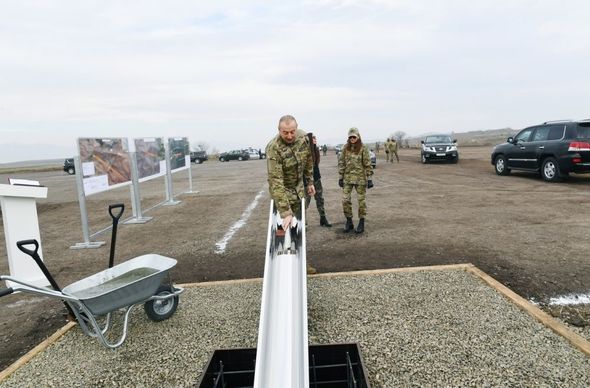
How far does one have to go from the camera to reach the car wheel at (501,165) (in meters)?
15.1

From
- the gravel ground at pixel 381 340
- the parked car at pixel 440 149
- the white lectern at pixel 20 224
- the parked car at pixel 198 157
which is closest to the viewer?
the gravel ground at pixel 381 340

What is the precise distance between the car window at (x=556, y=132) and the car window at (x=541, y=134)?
15cm

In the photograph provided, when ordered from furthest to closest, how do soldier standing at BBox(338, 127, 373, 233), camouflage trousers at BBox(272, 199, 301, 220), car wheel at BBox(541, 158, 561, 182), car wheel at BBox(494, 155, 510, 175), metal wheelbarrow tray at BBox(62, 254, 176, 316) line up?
car wheel at BBox(494, 155, 510, 175), car wheel at BBox(541, 158, 561, 182), soldier standing at BBox(338, 127, 373, 233), camouflage trousers at BBox(272, 199, 301, 220), metal wheelbarrow tray at BBox(62, 254, 176, 316)

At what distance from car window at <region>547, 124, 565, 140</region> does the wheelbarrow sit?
41.1ft

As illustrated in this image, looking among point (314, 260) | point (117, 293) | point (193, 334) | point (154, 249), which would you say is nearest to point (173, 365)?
point (193, 334)

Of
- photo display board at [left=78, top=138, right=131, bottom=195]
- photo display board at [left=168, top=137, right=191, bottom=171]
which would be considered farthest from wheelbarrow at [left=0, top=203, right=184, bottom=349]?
photo display board at [left=168, top=137, right=191, bottom=171]

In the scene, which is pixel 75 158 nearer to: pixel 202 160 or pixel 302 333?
pixel 302 333

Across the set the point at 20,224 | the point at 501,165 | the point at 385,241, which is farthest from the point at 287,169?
the point at 501,165

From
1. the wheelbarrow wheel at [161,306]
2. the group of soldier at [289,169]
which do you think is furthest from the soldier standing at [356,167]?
the wheelbarrow wheel at [161,306]

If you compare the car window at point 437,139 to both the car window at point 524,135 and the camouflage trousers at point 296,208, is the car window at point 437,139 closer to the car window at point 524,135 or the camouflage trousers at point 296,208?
the car window at point 524,135

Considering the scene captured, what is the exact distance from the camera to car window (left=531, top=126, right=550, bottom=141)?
12.7m

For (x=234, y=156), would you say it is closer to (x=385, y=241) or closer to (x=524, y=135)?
(x=524, y=135)

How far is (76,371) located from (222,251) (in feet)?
11.4

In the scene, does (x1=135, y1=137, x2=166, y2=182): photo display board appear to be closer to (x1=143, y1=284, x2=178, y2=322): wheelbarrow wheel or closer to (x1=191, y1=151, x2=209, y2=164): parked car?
(x1=143, y1=284, x2=178, y2=322): wheelbarrow wheel
